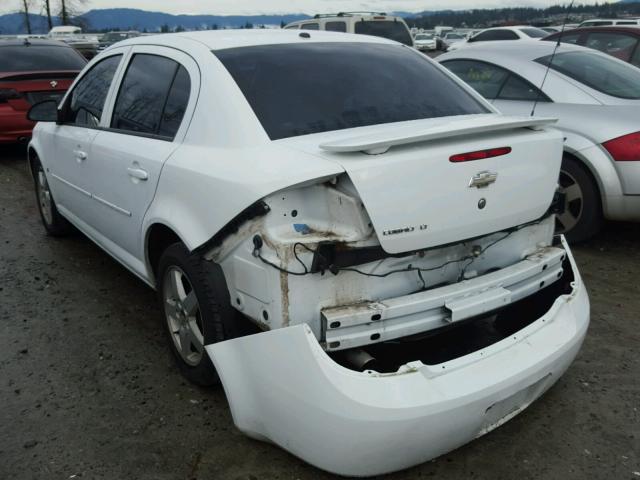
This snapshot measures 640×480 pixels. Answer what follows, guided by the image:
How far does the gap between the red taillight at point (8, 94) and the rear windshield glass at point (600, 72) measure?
6573 millimetres

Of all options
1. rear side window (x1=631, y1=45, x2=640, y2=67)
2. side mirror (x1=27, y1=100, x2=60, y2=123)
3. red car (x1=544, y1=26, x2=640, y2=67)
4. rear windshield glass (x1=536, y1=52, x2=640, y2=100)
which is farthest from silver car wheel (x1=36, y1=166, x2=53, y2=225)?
rear side window (x1=631, y1=45, x2=640, y2=67)

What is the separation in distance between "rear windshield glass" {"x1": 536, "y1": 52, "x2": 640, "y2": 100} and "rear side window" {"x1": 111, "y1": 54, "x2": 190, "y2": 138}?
356 cm

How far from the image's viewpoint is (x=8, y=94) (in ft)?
26.7

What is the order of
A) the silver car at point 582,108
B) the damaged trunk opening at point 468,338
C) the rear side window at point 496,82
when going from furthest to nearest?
1. the rear side window at point 496,82
2. the silver car at point 582,108
3. the damaged trunk opening at point 468,338

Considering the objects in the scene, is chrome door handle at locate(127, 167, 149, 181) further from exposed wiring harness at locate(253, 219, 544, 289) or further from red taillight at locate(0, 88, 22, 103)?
red taillight at locate(0, 88, 22, 103)

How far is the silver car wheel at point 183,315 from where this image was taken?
2865mm

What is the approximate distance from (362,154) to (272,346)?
0.77 metres

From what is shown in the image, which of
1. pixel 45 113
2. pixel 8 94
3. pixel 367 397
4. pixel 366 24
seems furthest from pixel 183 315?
pixel 366 24

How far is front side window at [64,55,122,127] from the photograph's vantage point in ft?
12.7

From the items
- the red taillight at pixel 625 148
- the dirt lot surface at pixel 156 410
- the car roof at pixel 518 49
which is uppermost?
the car roof at pixel 518 49

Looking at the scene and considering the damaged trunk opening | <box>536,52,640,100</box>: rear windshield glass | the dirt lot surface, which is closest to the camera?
the dirt lot surface

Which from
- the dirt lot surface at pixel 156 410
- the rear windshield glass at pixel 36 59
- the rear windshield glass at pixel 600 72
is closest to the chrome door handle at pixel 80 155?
the dirt lot surface at pixel 156 410

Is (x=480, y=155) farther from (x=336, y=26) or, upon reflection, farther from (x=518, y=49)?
(x=336, y=26)

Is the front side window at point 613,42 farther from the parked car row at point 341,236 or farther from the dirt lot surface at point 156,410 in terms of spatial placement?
the parked car row at point 341,236
